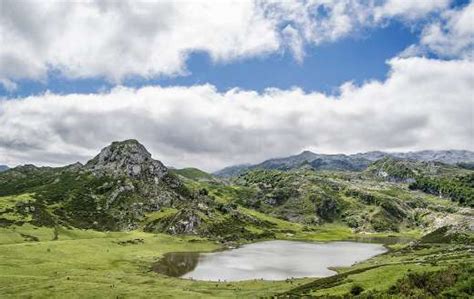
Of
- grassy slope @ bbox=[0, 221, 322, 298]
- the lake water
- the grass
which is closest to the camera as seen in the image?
the grass

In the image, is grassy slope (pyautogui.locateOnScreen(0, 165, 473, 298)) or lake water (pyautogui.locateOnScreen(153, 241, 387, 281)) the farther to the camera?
lake water (pyautogui.locateOnScreen(153, 241, 387, 281))

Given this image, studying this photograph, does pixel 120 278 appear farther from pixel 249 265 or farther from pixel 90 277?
pixel 249 265

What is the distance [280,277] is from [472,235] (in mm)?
79045

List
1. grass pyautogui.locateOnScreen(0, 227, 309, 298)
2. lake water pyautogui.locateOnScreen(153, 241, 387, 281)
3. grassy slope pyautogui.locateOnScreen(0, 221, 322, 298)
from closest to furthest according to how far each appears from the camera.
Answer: grass pyautogui.locateOnScreen(0, 227, 309, 298) → grassy slope pyautogui.locateOnScreen(0, 221, 322, 298) → lake water pyautogui.locateOnScreen(153, 241, 387, 281)

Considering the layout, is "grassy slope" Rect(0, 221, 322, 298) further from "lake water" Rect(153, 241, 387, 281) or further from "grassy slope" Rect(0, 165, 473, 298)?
"lake water" Rect(153, 241, 387, 281)

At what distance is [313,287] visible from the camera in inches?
3561

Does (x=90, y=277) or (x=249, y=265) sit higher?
(x=90, y=277)

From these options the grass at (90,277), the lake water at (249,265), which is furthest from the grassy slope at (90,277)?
the lake water at (249,265)

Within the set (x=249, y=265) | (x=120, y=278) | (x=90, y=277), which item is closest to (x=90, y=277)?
(x=90, y=277)

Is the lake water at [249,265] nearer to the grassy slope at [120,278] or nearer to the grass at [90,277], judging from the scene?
the grass at [90,277]

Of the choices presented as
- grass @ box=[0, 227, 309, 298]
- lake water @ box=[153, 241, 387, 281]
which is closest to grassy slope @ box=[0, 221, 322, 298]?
grass @ box=[0, 227, 309, 298]

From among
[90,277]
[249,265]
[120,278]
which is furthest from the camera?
[249,265]

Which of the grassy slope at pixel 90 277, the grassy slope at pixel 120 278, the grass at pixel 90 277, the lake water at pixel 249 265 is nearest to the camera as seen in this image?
the grassy slope at pixel 120 278

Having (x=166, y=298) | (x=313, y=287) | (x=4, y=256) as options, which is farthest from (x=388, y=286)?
(x=4, y=256)
